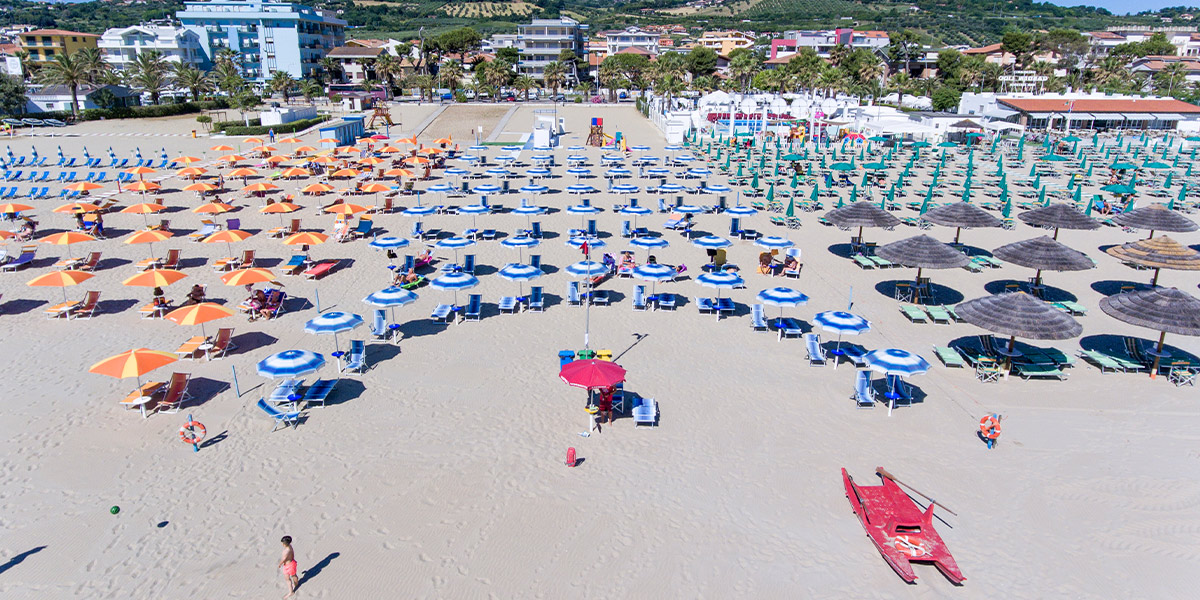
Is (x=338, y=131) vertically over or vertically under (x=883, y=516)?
over

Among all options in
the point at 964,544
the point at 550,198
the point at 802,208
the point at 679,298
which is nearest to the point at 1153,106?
the point at 802,208

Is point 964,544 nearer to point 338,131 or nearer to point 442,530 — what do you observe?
point 442,530

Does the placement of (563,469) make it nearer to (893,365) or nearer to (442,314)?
(893,365)

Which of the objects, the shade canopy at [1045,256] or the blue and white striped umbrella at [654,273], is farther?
the blue and white striped umbrella at [654,273]

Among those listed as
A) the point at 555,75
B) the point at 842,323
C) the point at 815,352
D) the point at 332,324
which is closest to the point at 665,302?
the point at 815,352

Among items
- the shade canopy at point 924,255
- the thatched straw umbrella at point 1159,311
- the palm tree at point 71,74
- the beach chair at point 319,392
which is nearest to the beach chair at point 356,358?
the beach chair at point 319,392

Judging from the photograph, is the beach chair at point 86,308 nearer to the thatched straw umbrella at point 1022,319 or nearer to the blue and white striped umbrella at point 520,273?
the blue and white striped umbrella at point 520,273
